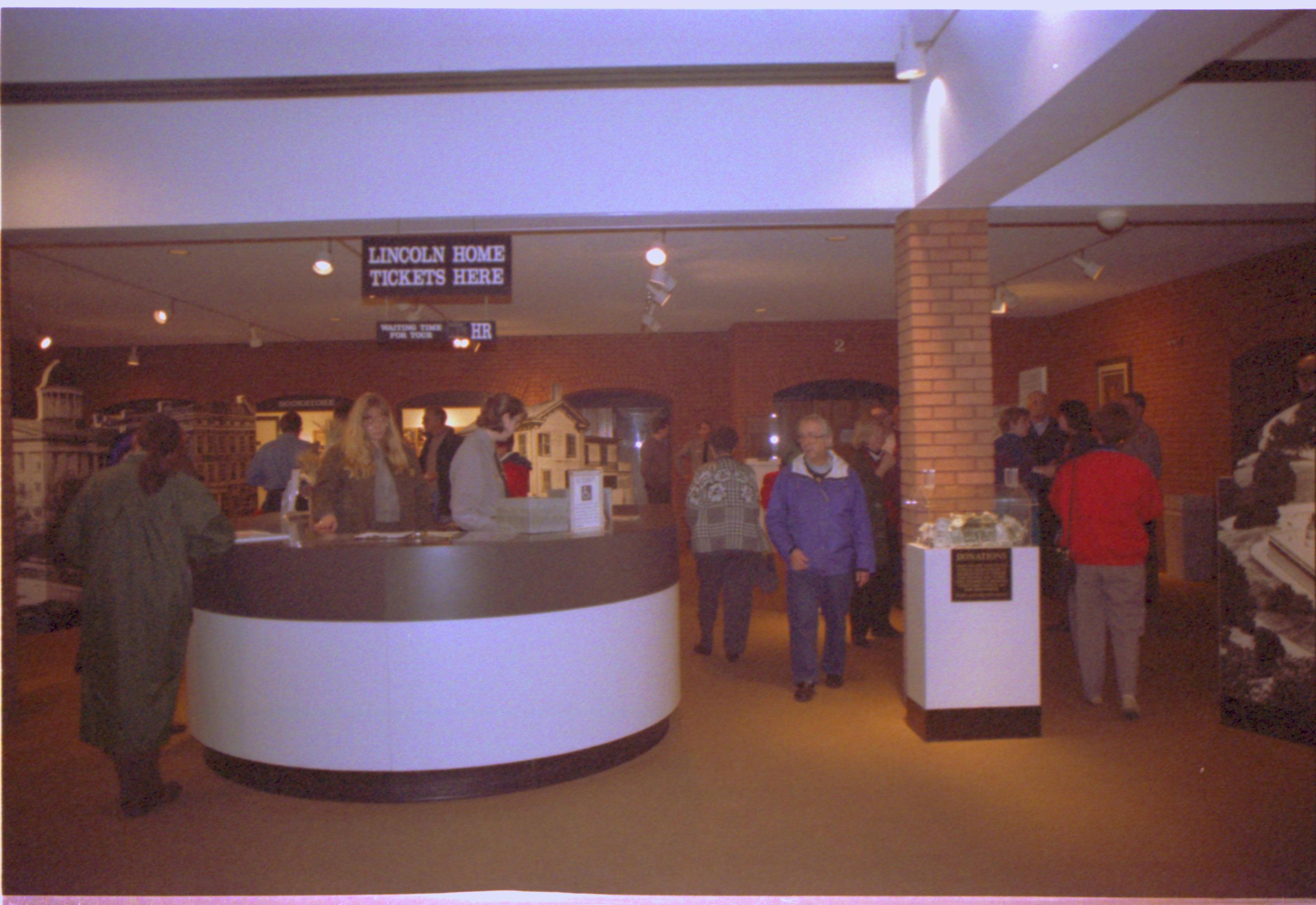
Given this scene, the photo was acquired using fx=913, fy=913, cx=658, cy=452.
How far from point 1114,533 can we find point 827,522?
152 centimetres

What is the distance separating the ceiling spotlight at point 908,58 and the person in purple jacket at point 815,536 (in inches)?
73.8

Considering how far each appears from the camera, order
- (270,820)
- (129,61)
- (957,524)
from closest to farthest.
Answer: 1. (270,820)
2. (957,524)
3. (129,61)

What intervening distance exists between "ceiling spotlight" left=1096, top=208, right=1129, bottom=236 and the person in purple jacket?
2.17 metres

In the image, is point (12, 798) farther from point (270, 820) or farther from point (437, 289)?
point (437, 289)

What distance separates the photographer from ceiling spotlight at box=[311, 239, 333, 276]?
698cm

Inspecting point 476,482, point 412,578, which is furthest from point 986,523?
point 412,578

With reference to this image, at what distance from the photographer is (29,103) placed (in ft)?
17.0

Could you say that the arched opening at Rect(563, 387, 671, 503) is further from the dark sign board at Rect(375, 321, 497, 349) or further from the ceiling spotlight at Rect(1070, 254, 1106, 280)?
the ceiling spotlight at Rect(1070, 254, 1106, 280)

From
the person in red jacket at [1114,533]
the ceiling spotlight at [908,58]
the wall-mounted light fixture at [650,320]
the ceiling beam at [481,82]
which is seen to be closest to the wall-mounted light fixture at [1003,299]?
the wall-mounted light fixture at [650,320]

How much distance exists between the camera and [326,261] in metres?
7.05

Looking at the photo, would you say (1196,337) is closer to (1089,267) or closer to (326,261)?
(1089,267)

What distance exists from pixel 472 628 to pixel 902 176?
11.0 feet

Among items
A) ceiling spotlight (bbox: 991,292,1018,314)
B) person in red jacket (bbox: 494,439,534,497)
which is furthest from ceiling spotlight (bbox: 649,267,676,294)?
ceiling spotlight (bbox: 991,292,1018,314)

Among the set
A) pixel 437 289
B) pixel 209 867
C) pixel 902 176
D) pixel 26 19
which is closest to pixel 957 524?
pixel 902 176
